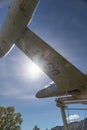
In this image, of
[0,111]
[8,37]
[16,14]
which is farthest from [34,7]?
[0,111]

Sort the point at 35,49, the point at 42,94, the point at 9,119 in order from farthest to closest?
1. the point at 9,119
2. the point at 42,94
3. the point at 35,49

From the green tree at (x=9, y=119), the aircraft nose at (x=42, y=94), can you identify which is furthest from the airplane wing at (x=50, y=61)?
the green tree at (x=9, y=119)

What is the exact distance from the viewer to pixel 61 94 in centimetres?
959

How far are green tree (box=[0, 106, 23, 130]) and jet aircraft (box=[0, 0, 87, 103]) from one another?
39.3 metres

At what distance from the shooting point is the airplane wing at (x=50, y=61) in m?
7.66

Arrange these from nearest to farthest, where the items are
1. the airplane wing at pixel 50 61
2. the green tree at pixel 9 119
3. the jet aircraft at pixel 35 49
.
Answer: the jet aircraft at pixel 35 49 < the airplane wing at pixel 50 61 < the green tree at pixel 9 119

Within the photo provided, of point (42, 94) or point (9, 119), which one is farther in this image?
point (9, 119)

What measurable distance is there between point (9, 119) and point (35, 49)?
4054cm

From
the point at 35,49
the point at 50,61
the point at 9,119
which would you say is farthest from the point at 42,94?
the point at 9,119

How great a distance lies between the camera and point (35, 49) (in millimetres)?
7727

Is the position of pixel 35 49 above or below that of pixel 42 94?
above

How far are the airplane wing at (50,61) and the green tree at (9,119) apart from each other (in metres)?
39.5

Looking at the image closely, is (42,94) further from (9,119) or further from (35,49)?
(9,119)

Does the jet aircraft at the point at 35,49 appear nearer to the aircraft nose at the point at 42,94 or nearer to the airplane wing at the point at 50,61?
the airplane wing at the point at 50,61
